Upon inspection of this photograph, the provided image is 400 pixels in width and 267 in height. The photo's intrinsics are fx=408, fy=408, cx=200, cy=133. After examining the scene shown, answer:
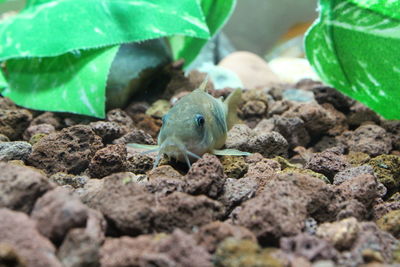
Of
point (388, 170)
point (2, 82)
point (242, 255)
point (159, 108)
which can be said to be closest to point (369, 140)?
point (388, 170)

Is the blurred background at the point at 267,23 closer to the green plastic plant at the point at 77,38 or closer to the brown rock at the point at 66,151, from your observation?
the green plastic plant at the point at 77,38

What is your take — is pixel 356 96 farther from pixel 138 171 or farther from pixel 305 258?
pixel 305 258

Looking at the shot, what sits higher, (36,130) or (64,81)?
(64,81)

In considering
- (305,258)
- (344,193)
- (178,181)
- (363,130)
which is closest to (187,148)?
(178,181)

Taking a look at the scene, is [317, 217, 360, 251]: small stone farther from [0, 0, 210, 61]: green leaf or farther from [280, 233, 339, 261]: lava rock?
[0, 0, 210, 61]: green leaf

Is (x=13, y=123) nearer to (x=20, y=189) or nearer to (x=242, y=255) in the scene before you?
(x=20, y=189)
